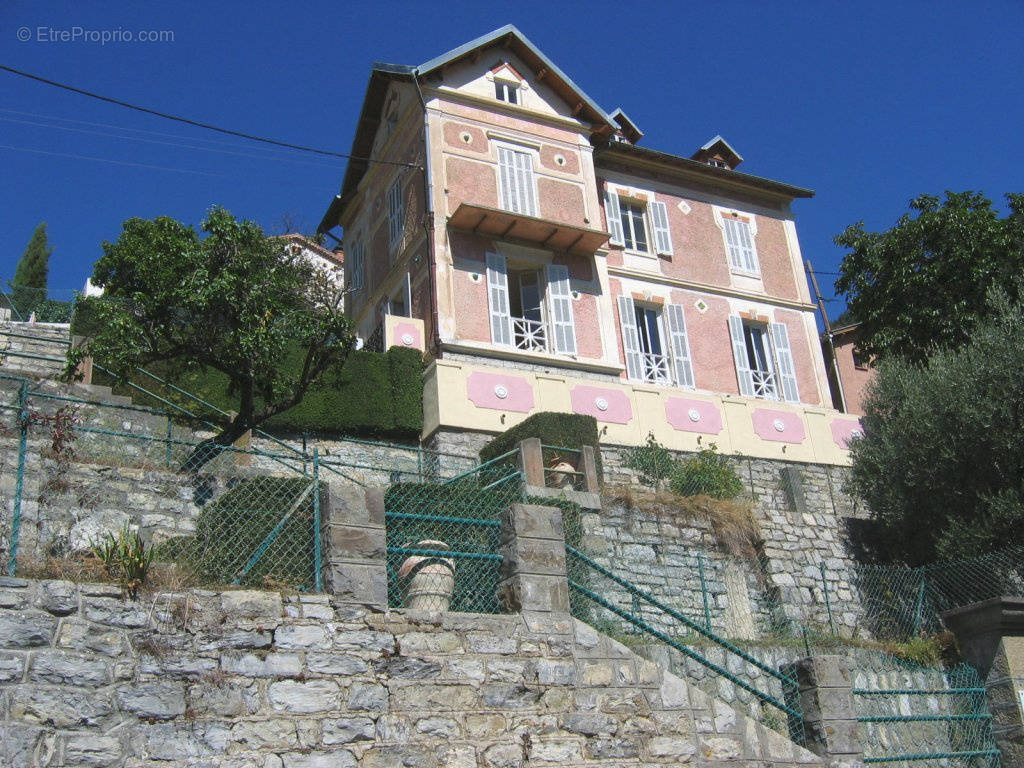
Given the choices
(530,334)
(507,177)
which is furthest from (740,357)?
(507,177)

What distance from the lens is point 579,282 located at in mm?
20625

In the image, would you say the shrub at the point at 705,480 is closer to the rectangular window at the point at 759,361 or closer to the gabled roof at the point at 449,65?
the rectangular window at the point at 759,361

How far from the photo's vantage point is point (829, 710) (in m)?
9.23

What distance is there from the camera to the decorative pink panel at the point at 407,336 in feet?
62.2

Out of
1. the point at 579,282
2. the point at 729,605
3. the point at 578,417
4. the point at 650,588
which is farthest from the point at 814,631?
the point at 579,282

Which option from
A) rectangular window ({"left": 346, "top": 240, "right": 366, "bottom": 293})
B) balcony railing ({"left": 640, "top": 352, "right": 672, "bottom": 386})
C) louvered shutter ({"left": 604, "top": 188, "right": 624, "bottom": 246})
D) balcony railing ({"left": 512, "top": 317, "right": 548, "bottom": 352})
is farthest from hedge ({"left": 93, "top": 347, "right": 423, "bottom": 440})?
rectangular window ({"left": 346, "top": 240, "right": 366, "bottom": 293})

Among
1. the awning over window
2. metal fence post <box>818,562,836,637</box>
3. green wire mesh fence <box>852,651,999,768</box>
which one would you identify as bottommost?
green wire mesh fence <box>852,651,999,768</box>

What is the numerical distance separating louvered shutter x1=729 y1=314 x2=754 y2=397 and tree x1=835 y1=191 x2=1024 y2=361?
2.57 m

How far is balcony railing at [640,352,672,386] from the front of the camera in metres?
20.8

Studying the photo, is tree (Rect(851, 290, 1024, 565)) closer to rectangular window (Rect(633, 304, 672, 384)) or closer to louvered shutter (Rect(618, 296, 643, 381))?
rectangular window (Rect(633, 304, 672, 384))

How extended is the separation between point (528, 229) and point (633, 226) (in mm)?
3487

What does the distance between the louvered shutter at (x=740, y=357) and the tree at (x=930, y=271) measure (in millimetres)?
2571

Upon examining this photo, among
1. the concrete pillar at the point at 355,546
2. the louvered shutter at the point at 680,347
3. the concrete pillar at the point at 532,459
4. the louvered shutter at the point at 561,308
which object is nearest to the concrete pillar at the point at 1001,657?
the concrete pillar at the point at 532,459

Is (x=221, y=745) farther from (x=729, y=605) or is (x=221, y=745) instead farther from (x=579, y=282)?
(x=579, y=282)
